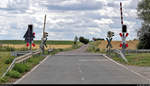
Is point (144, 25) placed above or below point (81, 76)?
above

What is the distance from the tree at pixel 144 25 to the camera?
2933 inches

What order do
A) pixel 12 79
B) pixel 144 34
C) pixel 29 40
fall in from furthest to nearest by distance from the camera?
pixel 144 34
pixel 29 40
pixel 12 79

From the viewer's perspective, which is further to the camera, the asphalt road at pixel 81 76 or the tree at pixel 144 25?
the tree at pixel 144 25

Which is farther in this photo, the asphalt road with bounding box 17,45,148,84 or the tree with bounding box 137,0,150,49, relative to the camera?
the tree with bounding box 137,0,150,49

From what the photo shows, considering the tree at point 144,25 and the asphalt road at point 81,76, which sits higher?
the tree at point 144,25

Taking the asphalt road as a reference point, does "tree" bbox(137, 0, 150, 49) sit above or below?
above

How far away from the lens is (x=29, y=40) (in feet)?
104

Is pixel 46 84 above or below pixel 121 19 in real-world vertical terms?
below

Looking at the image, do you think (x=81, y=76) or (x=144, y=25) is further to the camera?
(x=144, y=25)

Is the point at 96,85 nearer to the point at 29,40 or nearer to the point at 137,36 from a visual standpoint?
the point at 29,40

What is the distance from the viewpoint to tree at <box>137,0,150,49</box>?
244ft

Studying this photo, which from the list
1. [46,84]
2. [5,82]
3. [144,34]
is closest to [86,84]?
[46,84]

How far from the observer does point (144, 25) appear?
74.9m

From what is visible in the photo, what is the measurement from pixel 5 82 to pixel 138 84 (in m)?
6.03
